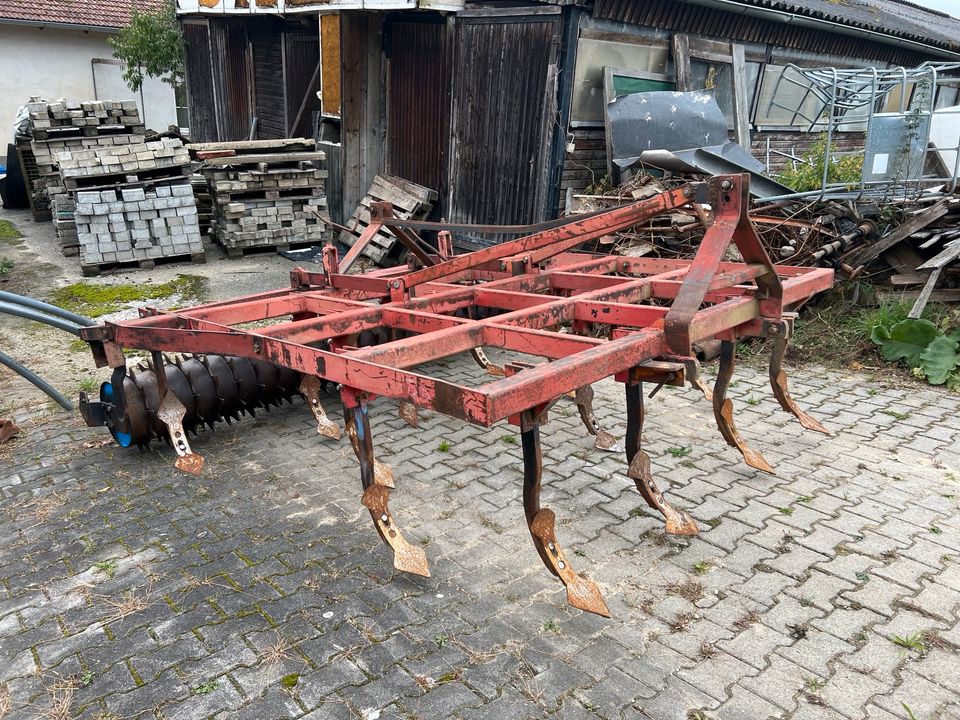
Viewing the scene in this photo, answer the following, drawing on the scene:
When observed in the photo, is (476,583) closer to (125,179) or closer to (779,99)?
(125,179)

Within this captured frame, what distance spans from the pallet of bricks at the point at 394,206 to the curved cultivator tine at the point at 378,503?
18.5 feet

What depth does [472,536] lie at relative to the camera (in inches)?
124

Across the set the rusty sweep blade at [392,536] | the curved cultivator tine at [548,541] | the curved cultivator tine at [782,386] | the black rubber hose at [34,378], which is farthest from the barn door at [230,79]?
the curved cultivator tine at [548,541]

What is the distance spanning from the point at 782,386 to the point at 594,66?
435 cm

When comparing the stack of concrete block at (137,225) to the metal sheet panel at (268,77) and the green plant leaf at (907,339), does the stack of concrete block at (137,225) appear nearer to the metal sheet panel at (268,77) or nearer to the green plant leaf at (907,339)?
the metal sheet panel at (268,77)

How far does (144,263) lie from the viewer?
8250mm

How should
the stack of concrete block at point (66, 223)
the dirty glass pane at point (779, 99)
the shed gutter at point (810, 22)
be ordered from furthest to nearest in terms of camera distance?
the dirty glass pane at point (779, 99) → the stack of concrete block at point (66, 223) → the shed gutter at point (810, 22)

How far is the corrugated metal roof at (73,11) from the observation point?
16.4 meters

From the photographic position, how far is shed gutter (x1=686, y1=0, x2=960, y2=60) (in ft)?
24.5

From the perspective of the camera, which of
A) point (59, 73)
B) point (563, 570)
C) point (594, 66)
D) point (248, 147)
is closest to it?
point (563, 570)

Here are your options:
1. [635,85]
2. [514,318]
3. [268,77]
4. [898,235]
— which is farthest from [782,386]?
[268,77]

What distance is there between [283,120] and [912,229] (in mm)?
8694

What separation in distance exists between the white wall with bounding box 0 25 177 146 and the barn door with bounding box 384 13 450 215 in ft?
38.1

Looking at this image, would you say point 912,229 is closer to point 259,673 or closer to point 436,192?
point 436,192
